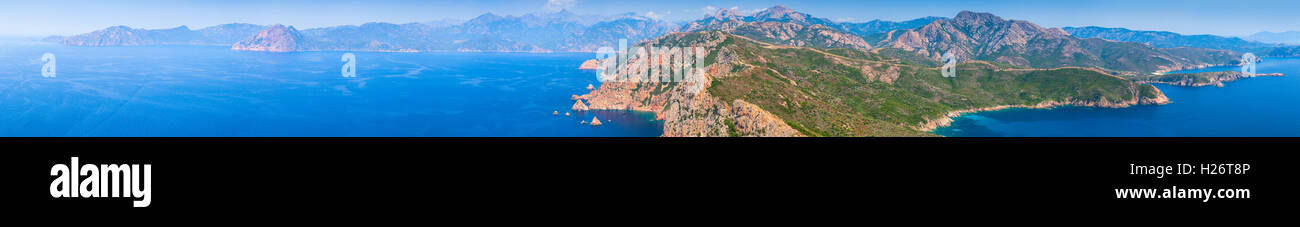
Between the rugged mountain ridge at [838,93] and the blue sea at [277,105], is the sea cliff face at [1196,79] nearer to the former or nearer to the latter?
the rugged mountain ridge at [838,93]

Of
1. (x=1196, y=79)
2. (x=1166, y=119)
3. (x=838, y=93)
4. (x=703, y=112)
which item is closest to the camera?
(x=703, y=112)

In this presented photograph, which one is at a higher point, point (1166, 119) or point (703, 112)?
point (703, 112)

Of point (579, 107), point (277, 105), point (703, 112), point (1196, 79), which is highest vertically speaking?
point (1196, 79)

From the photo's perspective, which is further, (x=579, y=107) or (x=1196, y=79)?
(x=1196, y=79)

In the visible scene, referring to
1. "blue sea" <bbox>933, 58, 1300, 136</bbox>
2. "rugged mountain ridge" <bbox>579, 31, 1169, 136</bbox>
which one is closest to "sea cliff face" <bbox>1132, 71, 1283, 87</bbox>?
"blue sea" <bbox>933, 58, 1300, 136</bbox>

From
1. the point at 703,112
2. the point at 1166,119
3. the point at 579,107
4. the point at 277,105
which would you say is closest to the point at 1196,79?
the point at 1166,119

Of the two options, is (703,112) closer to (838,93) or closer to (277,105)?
(838,93)
